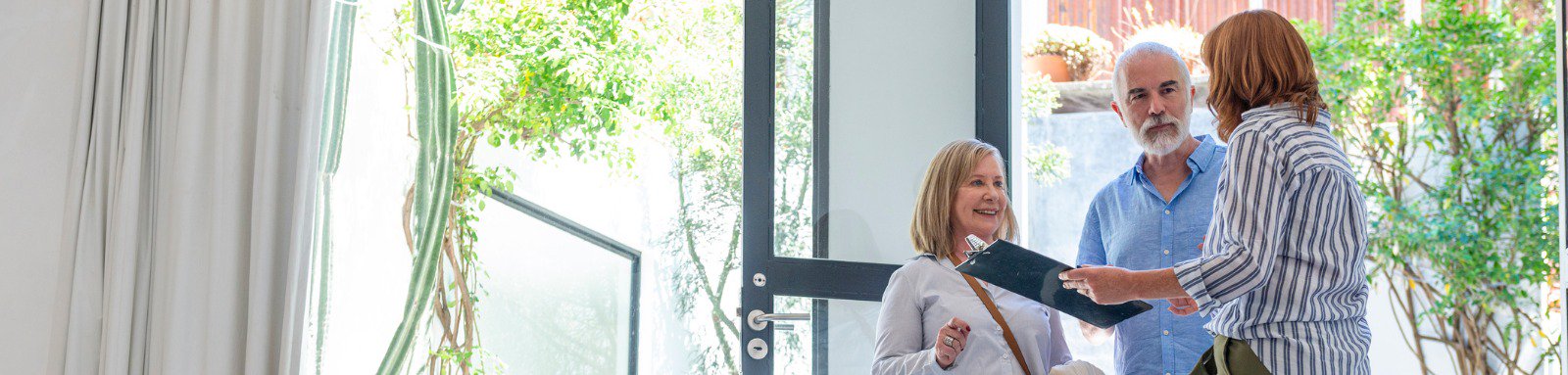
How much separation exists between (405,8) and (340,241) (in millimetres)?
646

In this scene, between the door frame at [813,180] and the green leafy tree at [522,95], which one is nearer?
the door frame at [813,180]

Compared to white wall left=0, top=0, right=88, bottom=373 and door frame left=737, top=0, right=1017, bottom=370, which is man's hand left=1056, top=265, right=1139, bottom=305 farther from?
white wall left=0, top=0, right=88, bottom=373

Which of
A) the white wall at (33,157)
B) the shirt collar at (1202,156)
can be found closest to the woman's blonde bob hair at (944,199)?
the shirt collar at (1202,156)

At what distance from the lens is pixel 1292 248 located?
141 cm

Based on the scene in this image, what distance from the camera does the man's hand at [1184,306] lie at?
171cm

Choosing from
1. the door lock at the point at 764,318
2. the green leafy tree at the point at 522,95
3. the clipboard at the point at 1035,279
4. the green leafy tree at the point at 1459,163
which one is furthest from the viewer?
the green leafy tree at the point at 1459,163

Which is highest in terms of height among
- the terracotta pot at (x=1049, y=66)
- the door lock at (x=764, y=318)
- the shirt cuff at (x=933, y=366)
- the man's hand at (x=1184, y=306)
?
the terracotta pot at (x=1049, y=66)

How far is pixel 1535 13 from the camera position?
3625 mm

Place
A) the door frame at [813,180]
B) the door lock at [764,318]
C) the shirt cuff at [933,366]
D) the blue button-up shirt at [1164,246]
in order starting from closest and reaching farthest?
the shirt cuff at [933,366] → the blue button-up shirt at [1164,246] → the door frame at [813,180] → the door lock at [764,318]

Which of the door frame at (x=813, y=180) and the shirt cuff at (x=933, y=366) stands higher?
the door frame at (x=813, y=180)

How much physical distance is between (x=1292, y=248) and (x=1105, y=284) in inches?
10.5

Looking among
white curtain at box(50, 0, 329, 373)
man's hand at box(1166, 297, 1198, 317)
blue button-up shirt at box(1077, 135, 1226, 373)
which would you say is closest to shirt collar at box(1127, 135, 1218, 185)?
blue button-up shirt at box(1077, 135, 1226, 373)

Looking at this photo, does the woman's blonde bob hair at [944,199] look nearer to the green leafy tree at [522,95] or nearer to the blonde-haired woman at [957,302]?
the blonde-haired woman at [957,302]

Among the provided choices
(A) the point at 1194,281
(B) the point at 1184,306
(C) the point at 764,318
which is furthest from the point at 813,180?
(A) the point at 1194,281
